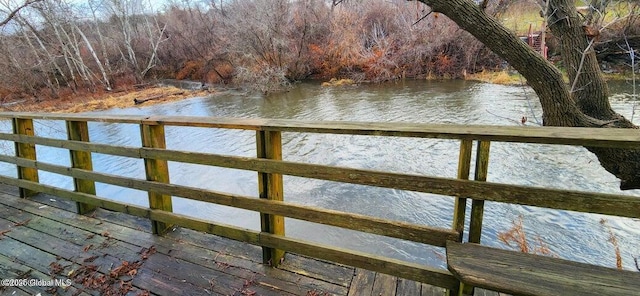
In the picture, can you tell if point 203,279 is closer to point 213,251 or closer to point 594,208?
point 213,251

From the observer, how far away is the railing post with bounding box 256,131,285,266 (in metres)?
2.16

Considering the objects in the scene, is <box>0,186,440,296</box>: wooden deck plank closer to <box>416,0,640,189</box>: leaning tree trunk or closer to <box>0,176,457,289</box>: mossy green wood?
<box>0,176,457,289</box>: mossy green wood

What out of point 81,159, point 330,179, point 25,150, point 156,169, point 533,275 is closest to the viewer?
point 533,275

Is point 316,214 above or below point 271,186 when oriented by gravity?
below

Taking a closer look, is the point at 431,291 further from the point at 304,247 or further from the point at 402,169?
the point at 402,169

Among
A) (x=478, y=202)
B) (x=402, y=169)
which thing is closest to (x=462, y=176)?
(x=478, y=202)

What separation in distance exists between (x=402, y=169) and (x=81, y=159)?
5.99 metres

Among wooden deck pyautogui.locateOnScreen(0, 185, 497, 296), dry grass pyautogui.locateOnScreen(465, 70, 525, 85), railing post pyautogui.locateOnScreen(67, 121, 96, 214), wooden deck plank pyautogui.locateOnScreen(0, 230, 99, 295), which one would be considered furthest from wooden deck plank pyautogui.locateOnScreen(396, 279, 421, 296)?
dry grass pyautogui.locateOnScreen(465, 70, 525, 85)

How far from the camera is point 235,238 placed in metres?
2.44

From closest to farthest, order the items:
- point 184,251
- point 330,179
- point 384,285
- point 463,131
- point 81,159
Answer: point 463,131, point 330,179, point 384,285, point 184,251, point 81,159

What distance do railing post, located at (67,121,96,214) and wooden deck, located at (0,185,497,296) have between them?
0.13m

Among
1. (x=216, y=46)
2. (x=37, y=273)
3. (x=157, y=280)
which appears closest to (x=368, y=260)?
(x=157, y=280)

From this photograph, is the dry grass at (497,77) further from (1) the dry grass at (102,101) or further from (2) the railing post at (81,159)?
(2) the railing post at (81,159)

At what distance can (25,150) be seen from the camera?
354 cm
